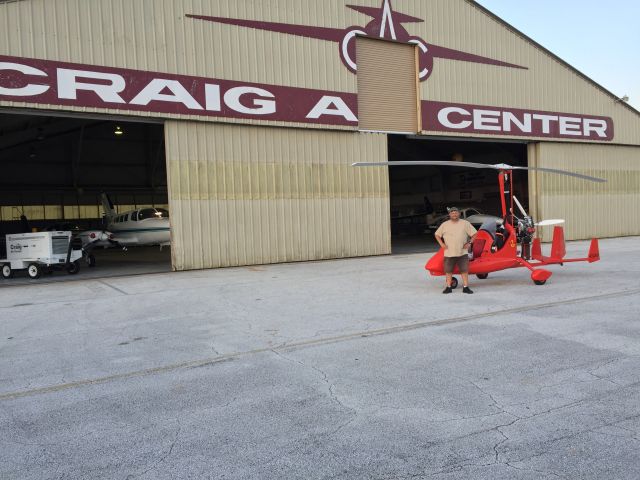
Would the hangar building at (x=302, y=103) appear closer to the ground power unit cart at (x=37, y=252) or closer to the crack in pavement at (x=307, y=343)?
the ground power unit cart at (x=37, y=252)

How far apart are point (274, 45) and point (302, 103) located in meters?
1.88

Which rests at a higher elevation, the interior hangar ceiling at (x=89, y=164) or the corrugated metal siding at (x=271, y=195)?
the interior hangar ceiling at (x=89, y=164)

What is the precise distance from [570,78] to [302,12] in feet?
40.3

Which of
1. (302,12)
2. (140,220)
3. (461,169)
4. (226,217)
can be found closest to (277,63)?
(302,12)

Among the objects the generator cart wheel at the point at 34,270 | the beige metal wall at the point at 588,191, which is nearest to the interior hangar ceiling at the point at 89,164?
the generator cart wheel at the point at 34,270

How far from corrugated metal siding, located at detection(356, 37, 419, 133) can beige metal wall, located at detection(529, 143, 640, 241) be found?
649 cm

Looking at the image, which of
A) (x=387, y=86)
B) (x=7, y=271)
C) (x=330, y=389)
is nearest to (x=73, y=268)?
(x=7, y=271)

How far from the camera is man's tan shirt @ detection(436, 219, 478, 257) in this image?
8.78 meters

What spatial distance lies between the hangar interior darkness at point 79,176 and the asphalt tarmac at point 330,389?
2818 cm

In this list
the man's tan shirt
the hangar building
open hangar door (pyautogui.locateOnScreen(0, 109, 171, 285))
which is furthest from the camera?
open hangar door (pyautogui.locateOnScreen(0, 109, 171, 285))

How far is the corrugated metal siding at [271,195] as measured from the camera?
14.3 meters

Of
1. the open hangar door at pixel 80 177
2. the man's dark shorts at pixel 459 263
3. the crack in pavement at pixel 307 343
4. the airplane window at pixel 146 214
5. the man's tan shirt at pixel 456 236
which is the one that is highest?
the open hangar door at pixel 80 177

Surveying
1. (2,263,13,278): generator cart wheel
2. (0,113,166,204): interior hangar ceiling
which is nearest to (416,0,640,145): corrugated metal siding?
(2,263,13,278): generator cart wheel

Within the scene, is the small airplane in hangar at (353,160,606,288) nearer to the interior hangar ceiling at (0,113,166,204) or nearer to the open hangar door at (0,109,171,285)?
the open hangar door at (0,109,171,285)
